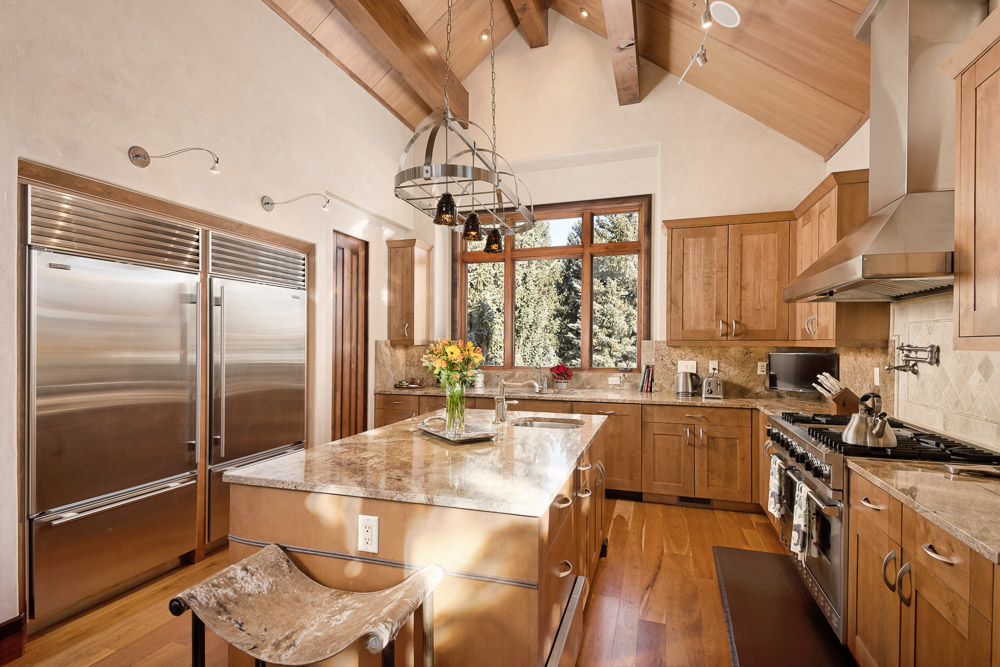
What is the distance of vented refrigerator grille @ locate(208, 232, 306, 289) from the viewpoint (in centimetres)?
316

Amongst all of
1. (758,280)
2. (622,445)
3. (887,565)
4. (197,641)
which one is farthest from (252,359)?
(758,280)

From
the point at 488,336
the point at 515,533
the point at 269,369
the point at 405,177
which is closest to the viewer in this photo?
the point at 515,533

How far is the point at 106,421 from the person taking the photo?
249 centimetres

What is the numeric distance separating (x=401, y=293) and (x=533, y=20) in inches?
120

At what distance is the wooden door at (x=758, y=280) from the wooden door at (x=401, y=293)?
10.4ft

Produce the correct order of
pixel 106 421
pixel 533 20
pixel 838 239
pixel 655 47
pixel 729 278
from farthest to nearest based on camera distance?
pixel 533 20, pixel 655 47, pixel 729 278, pixel 838 239, pixel 106 421

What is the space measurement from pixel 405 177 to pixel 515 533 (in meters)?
1.44

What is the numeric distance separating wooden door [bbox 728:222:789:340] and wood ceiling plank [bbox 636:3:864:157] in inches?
31.1

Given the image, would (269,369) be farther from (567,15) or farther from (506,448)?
(567,15)

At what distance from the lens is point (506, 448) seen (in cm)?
221

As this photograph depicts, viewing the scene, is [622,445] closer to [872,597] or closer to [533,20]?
[872,597]

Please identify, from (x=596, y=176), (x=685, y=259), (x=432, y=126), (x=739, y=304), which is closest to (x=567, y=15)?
(x=596, y=176)

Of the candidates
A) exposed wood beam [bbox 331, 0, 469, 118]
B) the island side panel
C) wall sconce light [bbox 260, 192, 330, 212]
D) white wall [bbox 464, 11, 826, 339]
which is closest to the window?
white wall [bbox 464, 11, 826, 339]

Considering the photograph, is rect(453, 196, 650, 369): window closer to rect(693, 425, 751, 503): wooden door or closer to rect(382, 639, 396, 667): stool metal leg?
rect(693, 425, 751, 503): wooden door
